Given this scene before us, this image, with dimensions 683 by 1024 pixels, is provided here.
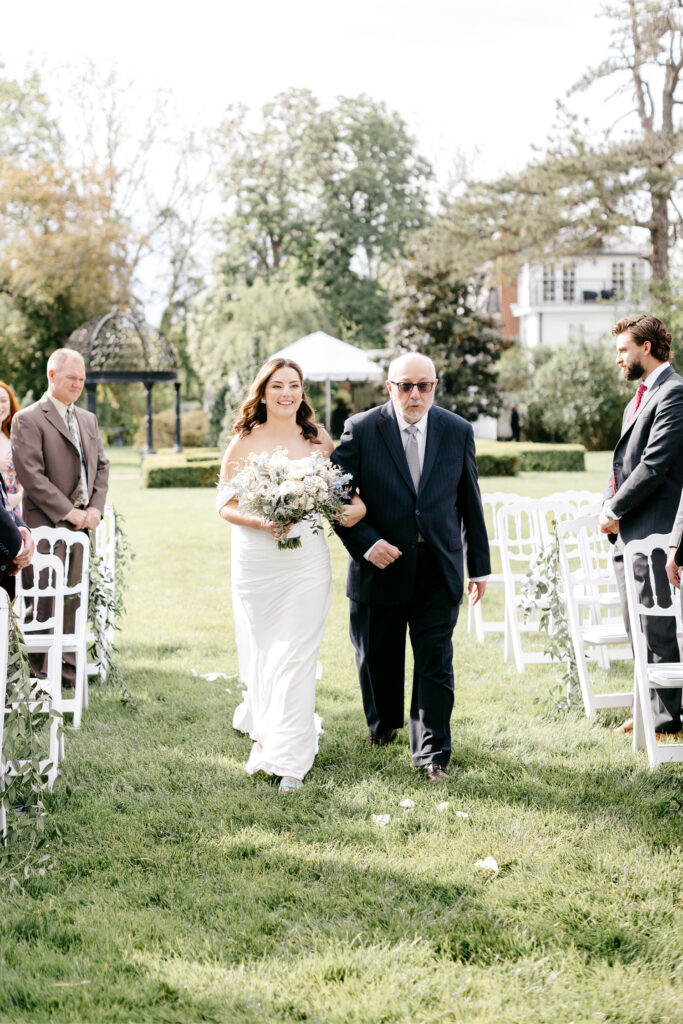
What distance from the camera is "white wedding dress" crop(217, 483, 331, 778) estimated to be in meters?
5.28

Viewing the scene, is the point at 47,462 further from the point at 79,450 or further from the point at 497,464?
the point at 497,464

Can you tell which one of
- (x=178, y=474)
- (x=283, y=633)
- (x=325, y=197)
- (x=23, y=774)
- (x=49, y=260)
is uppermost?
(x=325, y=197)

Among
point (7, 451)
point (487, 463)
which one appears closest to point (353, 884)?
point (7, 451)

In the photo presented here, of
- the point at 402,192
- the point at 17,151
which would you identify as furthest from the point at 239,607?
the point at 17,151

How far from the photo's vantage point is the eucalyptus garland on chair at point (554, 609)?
259 inches

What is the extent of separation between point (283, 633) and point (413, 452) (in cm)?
118

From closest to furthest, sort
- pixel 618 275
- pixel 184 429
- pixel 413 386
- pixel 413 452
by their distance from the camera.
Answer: pixel 413 386 < pixel 413 452 < pixel 184 429 < pixel 618 275

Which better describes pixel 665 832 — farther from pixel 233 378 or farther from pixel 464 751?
pixel 233 378

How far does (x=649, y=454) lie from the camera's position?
5.79 m

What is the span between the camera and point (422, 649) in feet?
18.0

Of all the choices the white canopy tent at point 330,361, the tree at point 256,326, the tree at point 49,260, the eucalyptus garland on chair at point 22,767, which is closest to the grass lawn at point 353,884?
the eucalyptus garland on chair at point 22,767

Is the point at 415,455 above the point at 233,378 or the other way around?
the other way around

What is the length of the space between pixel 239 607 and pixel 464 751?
1515 mm

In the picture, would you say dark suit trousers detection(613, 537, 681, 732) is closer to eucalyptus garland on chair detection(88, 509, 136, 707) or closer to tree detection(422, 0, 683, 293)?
eucalyptus garland on chair detection(88, 509, 136, 707)
